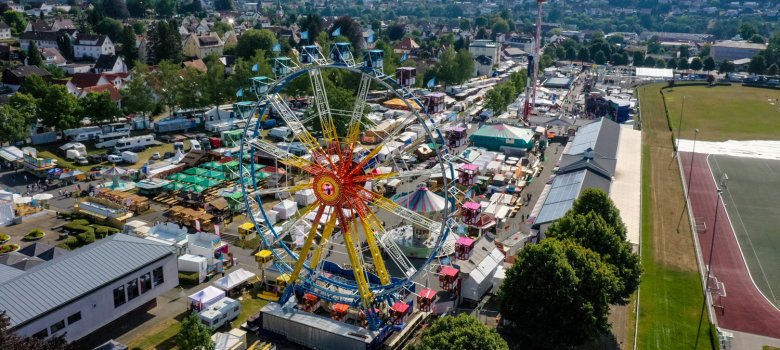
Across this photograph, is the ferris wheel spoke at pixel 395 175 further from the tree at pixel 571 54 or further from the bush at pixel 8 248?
the tree at pixel 571 54

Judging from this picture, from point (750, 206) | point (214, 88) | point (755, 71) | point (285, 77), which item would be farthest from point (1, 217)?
point (755, 71)

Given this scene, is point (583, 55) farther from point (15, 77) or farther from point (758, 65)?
point (15, 77)

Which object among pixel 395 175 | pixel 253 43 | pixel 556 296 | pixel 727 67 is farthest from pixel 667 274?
pixel 727 67

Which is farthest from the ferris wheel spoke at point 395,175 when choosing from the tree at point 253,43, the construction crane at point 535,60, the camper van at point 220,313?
the tree at point 253,43

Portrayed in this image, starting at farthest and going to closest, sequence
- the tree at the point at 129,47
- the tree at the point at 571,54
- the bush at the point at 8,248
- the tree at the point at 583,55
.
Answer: the tree at the point at 571,54, the tree at the point at 583,55, the tree at the point at 129,47, the bush at the point at 8,248

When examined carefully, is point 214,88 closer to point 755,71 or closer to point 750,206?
point 750,206
